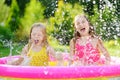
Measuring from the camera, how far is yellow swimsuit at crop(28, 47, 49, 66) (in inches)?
Result: 157

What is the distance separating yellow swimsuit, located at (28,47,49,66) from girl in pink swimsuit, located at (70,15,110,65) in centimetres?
30

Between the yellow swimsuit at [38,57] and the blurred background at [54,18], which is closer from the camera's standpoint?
the yellow swimsuit at [38,57]

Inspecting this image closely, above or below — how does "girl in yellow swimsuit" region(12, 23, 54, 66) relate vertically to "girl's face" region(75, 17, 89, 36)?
below

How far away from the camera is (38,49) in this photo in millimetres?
4023

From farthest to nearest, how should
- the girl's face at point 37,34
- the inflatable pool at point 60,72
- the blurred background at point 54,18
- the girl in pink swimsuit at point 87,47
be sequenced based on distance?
the blurred background at point 54,18 → the girl in pink swimsuit at point 87,47 → the girl's face at point 37,34 → the inflatable pool at point 60,72

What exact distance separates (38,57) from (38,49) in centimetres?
8

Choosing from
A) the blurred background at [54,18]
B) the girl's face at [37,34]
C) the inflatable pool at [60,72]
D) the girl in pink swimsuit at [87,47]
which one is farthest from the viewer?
the blurred background at [54,18]

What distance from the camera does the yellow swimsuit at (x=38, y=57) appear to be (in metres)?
4.00

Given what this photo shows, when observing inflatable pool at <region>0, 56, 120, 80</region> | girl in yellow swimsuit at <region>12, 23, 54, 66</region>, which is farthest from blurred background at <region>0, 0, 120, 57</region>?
inflatable pool at <region>0, 56, 120, 80</region>

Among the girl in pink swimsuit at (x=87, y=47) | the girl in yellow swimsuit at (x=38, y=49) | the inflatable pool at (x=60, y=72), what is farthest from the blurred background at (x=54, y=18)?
the inflatable pool at (x=60, y=72)

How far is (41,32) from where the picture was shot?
12.9ft

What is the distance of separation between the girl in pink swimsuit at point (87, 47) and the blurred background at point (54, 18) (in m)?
3.94

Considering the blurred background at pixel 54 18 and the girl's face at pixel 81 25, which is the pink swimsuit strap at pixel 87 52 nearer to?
the girl's face at pixel 81 25

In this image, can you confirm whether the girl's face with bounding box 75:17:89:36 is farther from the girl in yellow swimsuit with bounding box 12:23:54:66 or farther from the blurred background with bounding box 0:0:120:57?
the blurred background with bounding box 0:0:120:57
